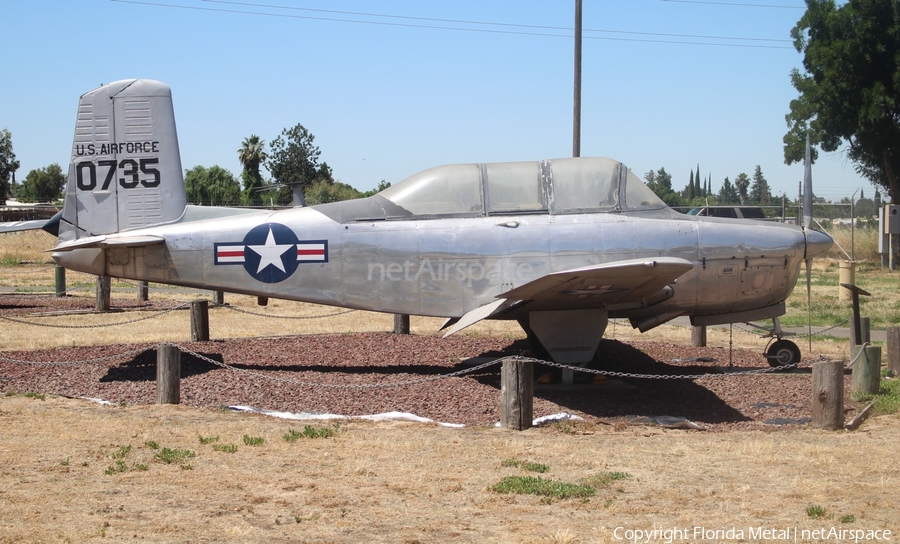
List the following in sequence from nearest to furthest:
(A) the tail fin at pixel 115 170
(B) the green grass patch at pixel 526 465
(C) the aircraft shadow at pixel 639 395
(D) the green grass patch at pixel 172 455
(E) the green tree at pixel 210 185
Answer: (B) the green grass patch at pixel 526 465, (D) the green grass patch at pixel 172 455, (C) the aircraft shadow at pixel 639 395, (A) the tail fin at pixel 115 170, (E) the green tree at pixel 210 185

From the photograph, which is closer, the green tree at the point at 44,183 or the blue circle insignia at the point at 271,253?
the blue circle insignia at the point at 271,253

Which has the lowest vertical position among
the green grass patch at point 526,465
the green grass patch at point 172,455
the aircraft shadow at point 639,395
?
the aircraft shadow at point 639,395

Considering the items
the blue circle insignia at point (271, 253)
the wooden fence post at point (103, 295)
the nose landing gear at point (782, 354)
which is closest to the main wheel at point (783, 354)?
the nose landing gear at point (782, 354)

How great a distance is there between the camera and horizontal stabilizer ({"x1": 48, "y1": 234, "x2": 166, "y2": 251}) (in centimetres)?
1115

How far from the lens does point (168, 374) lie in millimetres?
9617

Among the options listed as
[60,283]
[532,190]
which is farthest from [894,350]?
[60,283]

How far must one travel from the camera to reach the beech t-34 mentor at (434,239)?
10.9 meters

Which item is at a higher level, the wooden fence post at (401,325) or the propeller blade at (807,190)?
the propeller blade at (807,190)

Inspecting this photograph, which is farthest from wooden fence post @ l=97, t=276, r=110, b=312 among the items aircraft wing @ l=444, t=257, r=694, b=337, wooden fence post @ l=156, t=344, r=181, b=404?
aircraft wing @ l=444, t=257, r=694, b=337

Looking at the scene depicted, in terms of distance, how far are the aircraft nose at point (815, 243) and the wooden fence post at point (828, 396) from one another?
3402 millimetres

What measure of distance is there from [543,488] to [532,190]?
564 centimetres

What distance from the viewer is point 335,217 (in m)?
11.4

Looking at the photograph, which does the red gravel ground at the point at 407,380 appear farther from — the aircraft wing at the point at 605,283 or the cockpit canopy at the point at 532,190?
the cockpit canopy at the point at 532,190

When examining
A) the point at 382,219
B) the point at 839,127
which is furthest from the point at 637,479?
the point at 839,127
